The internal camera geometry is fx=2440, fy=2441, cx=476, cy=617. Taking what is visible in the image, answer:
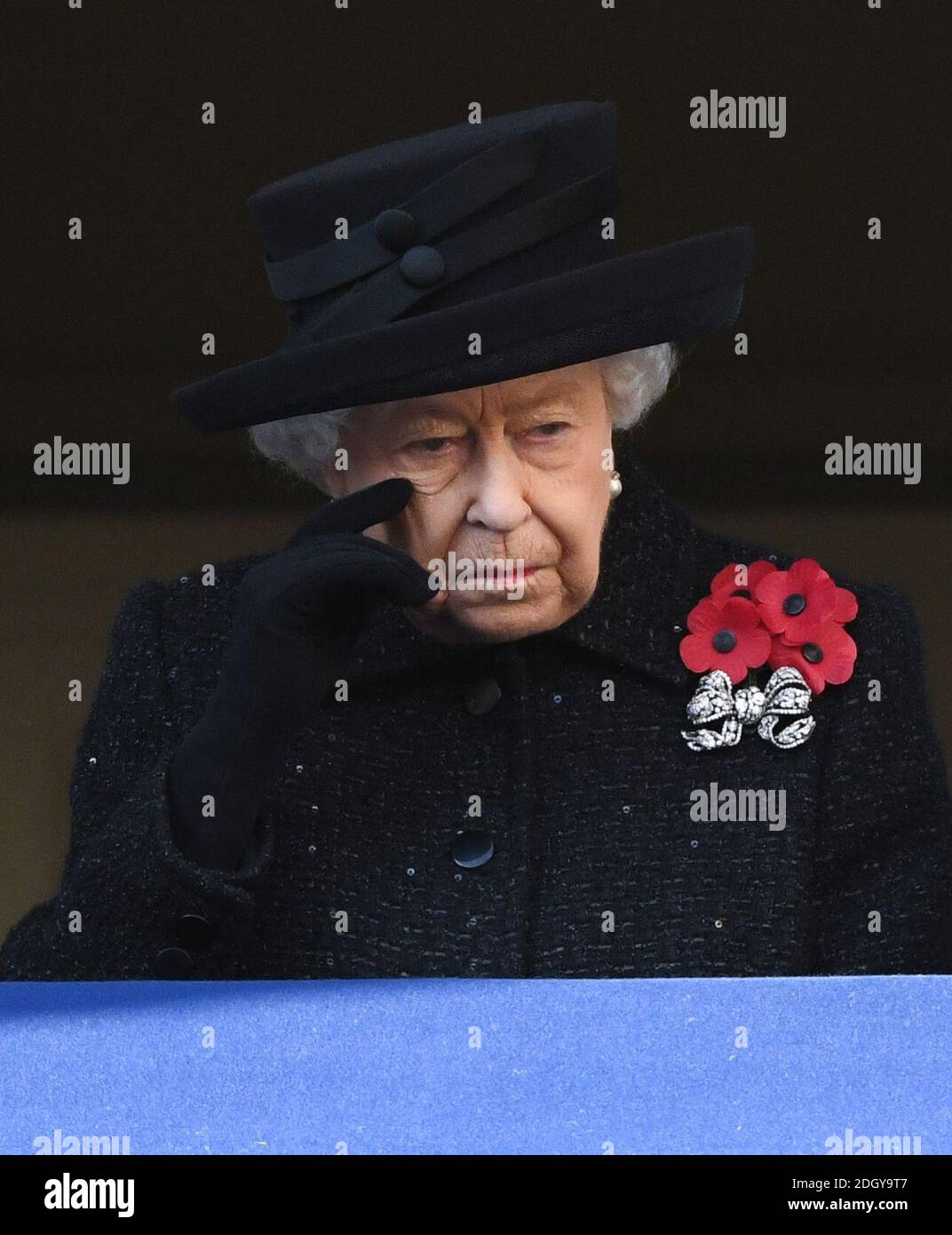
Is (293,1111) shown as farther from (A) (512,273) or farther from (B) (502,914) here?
(A) (512,273)

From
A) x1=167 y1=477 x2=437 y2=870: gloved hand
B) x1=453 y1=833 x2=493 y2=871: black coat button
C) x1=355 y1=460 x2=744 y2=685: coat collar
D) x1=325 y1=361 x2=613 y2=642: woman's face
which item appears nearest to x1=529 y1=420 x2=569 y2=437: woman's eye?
x1=325 y1=361 x2=613 y2=642: woman's face

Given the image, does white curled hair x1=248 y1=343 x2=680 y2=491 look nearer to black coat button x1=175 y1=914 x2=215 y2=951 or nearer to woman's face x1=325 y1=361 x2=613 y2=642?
woman's face x1=325 y1=361 x2=613 y2=642

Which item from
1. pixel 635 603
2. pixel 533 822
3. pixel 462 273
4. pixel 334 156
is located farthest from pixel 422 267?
pixel 334 156

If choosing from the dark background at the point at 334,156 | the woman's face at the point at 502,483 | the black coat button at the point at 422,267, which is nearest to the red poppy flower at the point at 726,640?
the woman's face at the point at 502,483

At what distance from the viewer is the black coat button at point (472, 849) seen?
2.32 meters

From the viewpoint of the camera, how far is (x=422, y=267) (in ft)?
7.15

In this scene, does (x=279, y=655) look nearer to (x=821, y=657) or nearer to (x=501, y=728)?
(x=501, y=728)

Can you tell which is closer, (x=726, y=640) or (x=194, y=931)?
(x=194, y=931)

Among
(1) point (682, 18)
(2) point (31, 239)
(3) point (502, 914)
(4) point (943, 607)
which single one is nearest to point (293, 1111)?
(3) point (502, 914)

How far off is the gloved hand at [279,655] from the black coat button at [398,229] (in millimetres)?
218

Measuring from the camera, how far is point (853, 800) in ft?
7.55

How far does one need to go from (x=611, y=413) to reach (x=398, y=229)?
0.29 meters

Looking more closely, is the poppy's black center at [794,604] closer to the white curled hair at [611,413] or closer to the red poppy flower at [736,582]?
the red poppy flower at [736,582]

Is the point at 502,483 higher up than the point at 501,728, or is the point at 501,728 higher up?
the point at 502,483
